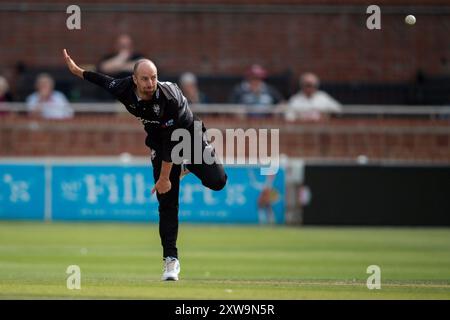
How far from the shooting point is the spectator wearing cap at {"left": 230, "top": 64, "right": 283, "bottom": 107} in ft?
76.4

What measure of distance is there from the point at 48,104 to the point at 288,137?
15.4ft

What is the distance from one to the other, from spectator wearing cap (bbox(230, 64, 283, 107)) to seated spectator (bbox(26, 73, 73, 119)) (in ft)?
11.0

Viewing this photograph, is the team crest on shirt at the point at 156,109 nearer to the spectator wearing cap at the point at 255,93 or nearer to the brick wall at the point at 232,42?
the spectator wearing cap at the point at 255,93

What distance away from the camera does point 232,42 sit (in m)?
26.6

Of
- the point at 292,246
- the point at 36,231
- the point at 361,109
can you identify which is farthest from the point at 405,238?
the point at 36,231

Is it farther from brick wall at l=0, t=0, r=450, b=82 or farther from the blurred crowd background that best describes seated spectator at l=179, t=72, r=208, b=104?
brick wall at l=0, t=0, r=450, b=82

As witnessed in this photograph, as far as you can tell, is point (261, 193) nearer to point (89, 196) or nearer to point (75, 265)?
point (89, 196)

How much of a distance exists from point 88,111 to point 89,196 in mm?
1987

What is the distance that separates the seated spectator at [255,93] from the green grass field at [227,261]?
3080 mm

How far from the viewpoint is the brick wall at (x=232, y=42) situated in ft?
85.5

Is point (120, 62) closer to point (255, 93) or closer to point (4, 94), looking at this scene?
point (4, 94)

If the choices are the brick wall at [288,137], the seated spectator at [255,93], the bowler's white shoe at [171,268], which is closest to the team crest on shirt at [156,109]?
the bowler's white shoe at [171,268]

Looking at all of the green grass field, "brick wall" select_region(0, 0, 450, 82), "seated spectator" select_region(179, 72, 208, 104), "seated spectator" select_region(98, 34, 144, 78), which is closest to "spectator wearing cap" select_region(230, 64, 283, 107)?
"seated spectator" select_region(179, 72, 208, 104)

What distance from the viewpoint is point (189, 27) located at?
2658 cm
